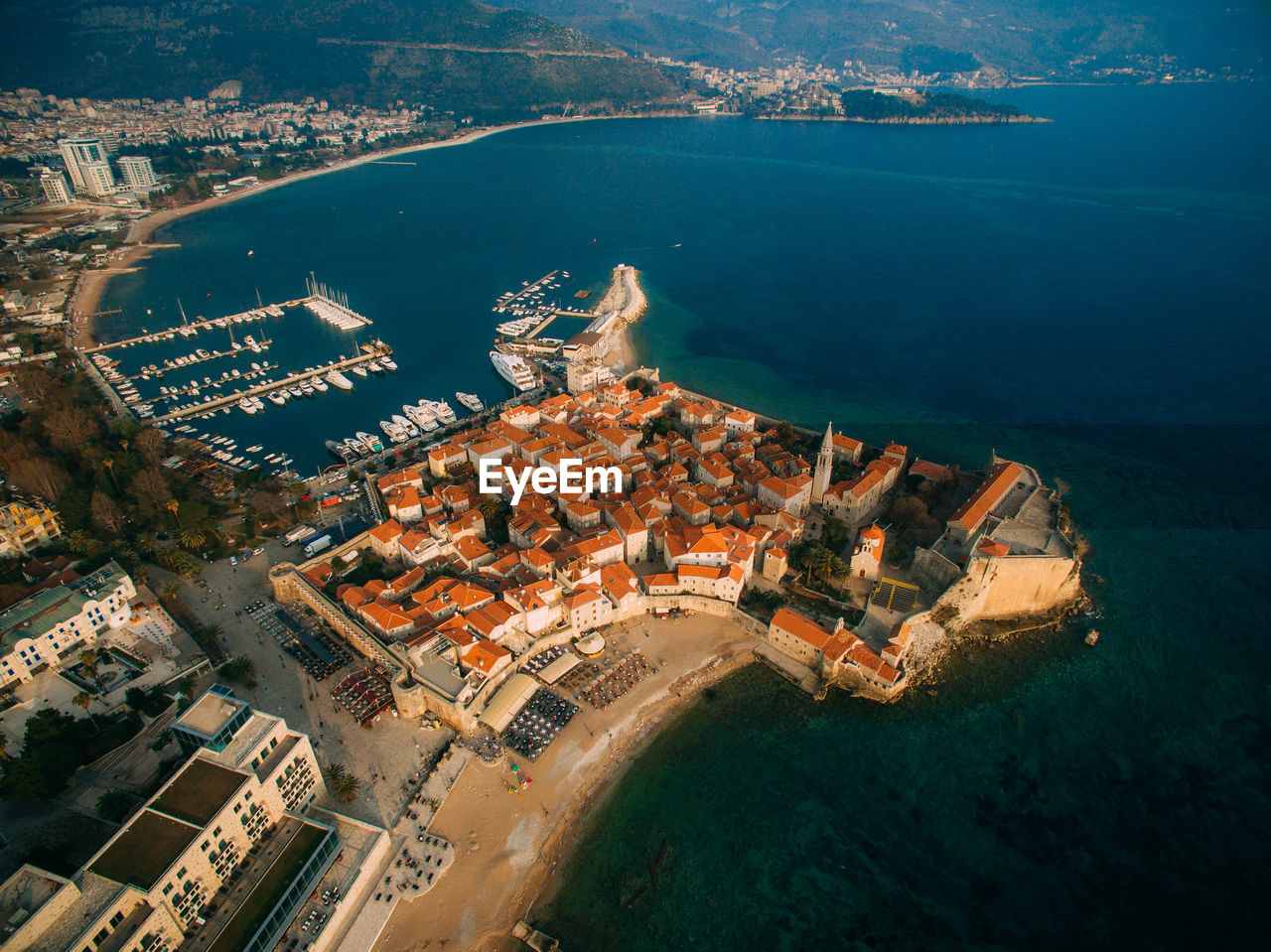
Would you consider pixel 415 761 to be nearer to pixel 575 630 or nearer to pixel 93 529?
pixel 575 630

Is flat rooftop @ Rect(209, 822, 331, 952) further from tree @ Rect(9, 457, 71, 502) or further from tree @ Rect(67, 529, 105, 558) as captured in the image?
tree @ Rect(9, 457, 71, 502)

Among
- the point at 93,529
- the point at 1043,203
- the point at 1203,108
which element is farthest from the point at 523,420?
the point at 1203,108

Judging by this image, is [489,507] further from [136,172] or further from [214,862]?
[136,172]

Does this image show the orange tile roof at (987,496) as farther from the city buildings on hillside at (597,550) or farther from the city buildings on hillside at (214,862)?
the city buildings on hillside at (214,862)

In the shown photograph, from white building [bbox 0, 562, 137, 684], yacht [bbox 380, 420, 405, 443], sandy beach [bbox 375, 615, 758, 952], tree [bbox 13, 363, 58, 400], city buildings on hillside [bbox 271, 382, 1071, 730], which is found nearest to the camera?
sandy beach [bbox 375, 615, 758, 952]

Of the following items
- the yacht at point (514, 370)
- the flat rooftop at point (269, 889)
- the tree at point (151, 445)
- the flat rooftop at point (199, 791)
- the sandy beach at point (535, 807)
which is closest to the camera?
the flat rooftop at point (269, 889)

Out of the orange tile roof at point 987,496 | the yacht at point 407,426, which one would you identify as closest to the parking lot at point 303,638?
the yacht at point 407,426

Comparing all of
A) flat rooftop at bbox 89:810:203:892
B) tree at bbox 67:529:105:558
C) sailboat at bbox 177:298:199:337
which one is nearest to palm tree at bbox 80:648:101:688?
tree at bbox 67:529:105:558
